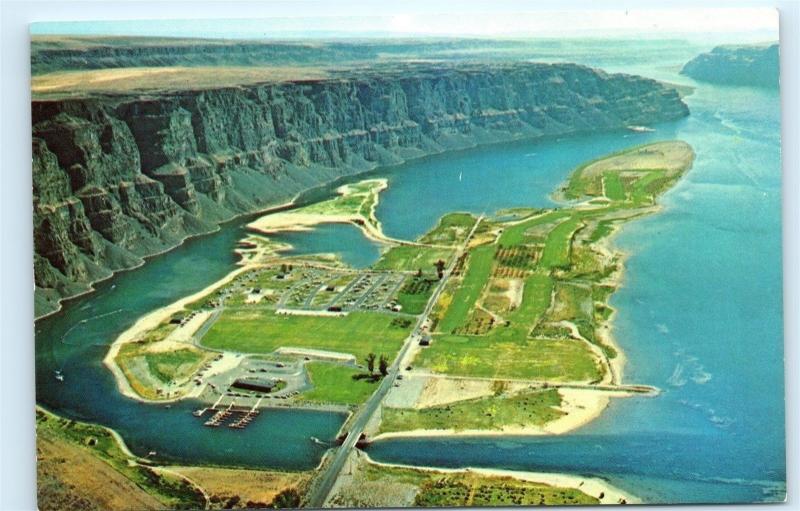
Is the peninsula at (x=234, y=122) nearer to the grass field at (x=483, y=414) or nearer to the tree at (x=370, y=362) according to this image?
the tree at (x=370, y=362)

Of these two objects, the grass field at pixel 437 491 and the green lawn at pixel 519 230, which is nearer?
the grass field at pixel 437 491

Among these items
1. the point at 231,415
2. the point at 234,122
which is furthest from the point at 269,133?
the point at 231,415

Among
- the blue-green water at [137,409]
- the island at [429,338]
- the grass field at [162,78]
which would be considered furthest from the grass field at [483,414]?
the grass field at [162,78]

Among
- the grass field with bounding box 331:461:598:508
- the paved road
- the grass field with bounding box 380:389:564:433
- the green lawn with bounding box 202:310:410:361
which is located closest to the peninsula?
the green lawn with bounding box 202:310:410:361

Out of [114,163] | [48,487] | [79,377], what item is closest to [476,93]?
[114,163]

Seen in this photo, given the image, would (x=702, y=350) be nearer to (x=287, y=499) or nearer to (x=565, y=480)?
(x=565, y=480)

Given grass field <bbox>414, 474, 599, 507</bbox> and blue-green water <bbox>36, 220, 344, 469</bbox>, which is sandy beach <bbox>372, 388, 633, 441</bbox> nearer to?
grass field <bbox>414, 474, 599, 507</bbox>

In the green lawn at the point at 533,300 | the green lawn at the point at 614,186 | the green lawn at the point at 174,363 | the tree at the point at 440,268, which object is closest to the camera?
the green lawn at the point at 174,363
